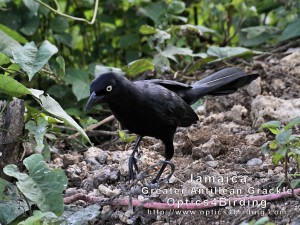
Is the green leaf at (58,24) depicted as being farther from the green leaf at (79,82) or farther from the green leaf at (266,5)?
the green leaf at (266,5)

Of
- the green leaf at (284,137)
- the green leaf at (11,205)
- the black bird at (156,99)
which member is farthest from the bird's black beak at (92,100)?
the green leaf at (284,137)

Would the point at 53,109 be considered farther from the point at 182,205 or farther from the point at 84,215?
the point at 182,205

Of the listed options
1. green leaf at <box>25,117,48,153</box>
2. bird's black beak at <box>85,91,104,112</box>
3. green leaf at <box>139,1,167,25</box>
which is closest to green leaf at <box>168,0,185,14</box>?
green leaf at <box>139,1,167,25</box>

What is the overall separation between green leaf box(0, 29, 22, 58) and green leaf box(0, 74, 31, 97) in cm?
106

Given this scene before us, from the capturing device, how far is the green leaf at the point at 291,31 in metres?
7.14

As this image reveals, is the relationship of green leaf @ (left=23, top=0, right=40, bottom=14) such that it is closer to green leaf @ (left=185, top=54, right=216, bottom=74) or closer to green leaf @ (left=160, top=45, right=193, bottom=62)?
green leaf @ (left=160, top=45, right=193, bottom=62)

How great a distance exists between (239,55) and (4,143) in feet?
9.60

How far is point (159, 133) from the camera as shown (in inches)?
205

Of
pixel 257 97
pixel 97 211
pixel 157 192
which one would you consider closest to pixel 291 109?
pixel 257 97

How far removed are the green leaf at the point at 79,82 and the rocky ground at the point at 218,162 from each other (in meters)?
0.75

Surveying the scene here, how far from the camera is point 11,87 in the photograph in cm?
475

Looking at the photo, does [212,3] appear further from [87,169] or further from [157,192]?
[157,192]

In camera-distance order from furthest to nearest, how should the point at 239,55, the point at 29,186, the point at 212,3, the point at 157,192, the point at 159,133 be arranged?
the point at 212,3 → the point at 239,55 → the point at 159,133 → the point at 157,192 → the point at 29,186

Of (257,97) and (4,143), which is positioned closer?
(4,143)
